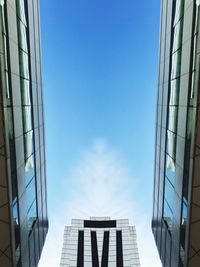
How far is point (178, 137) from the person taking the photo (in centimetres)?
1786

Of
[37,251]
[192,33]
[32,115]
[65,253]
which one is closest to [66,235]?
[65,253]

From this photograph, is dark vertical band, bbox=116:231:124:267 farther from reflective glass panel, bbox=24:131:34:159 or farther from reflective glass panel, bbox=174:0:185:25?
reflective glass panel, bbox=174:0:185:25

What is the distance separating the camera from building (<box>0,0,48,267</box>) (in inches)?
571

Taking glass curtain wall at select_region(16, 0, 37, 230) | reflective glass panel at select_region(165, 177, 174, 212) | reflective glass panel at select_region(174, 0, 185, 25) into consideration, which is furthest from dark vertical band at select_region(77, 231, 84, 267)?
reflective glass panel at select_region(174, 0, 185, 25)

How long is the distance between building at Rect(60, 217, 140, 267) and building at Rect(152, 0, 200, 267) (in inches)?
592

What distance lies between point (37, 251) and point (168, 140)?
41.2 feet

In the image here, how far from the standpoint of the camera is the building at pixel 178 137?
48.4 ft

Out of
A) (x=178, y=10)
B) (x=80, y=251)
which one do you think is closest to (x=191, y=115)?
(x=178, y=10)

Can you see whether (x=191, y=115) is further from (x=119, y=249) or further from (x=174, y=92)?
(x=119, y=249)

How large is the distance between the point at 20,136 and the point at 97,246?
27.0m

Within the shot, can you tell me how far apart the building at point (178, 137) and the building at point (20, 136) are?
8733 mm

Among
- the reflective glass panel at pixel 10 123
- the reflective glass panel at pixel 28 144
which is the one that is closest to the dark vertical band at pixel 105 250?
the reflective glass panel at pixel 28 144

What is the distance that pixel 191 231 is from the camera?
1527 cm

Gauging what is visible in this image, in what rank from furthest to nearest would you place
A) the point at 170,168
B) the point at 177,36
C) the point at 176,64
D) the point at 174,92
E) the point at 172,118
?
the point at 170,168, the point at 172,118, the point at 174,92, the point at 176,64, the point at 177,36
